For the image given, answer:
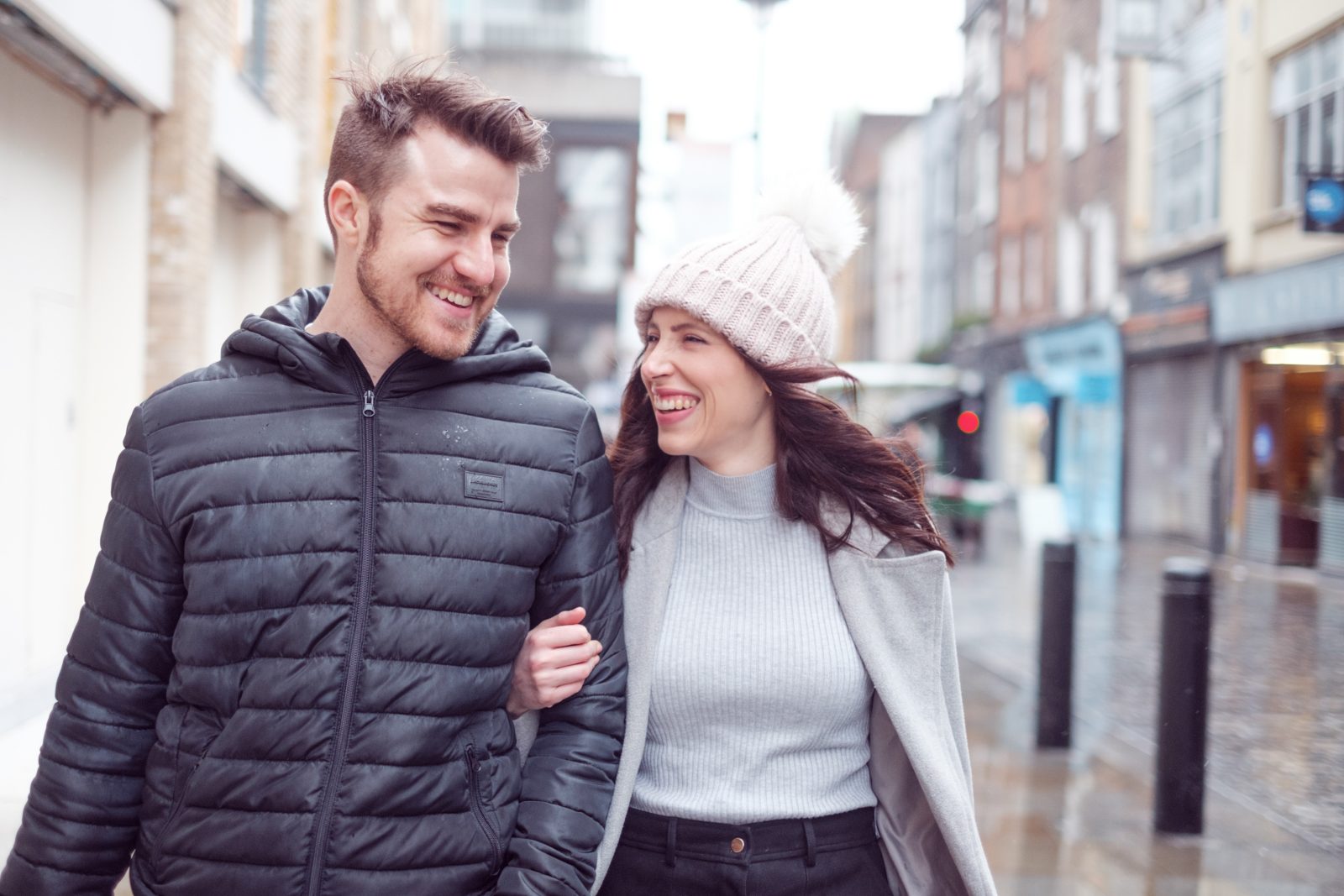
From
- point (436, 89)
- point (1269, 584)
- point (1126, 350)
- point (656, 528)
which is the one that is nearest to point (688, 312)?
point (656, 528)

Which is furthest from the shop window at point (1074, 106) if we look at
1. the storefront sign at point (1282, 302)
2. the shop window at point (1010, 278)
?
the storefront sign at point (1282, 302)

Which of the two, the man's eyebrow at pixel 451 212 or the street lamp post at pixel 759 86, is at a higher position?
the street lamp post at pixel 759 86

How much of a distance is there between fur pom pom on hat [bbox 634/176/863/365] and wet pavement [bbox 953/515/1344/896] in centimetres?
275

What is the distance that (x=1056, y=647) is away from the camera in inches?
271

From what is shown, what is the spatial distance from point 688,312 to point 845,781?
972 mm

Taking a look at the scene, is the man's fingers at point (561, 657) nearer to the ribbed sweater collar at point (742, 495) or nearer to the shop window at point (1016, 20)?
the ribbed sweater collar at point (742, 495)

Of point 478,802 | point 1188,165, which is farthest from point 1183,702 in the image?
point 1188,165

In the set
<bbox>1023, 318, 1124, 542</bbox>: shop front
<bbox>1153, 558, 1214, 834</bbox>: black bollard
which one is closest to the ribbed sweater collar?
<bbox>1153, 558, 1214, 834</bbox>: black bollard

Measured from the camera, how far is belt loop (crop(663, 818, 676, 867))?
7.98 feet

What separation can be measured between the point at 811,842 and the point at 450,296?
1.20 metres

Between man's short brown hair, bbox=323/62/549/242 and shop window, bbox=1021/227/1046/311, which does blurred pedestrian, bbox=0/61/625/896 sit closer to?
man's short brown hair, bbox=323/62/549/242

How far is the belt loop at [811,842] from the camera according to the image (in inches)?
96.1

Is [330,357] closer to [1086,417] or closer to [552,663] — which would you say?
[552,663]

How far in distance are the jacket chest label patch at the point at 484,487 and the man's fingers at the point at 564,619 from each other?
0.75ft
